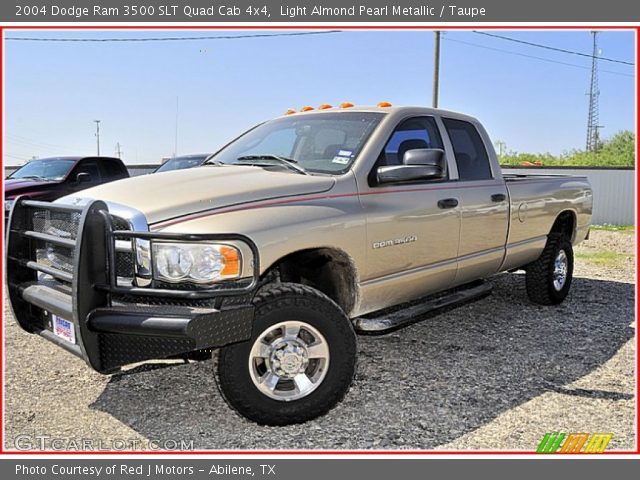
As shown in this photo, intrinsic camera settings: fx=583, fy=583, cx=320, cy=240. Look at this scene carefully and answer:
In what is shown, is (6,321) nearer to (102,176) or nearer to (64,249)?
(64,249)

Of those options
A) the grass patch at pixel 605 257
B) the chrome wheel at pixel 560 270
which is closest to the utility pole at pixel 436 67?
the grass patch at pixel 605 257

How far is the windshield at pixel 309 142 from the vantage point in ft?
13.7

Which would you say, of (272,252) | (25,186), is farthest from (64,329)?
(25,186)

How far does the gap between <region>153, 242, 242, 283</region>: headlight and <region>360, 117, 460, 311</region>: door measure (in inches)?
45.7

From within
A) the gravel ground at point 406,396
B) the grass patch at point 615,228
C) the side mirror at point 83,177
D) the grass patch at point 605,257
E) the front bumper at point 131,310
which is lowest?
the grass patch at point 615,228

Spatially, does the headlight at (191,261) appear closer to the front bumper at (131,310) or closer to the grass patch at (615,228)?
the front bumper at (131,310)

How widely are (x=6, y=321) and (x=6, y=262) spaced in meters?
2.38

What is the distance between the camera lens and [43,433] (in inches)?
138

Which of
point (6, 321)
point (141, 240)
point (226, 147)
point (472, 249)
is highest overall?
point (226, 147)

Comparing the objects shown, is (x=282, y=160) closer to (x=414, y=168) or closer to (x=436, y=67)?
(x=414, y=168)

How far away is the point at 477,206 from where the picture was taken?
196 inches

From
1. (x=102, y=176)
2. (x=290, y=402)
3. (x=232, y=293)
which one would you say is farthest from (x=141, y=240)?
(x=102, y=176)

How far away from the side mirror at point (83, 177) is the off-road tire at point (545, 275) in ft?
27.1

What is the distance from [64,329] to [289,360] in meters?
1.33
